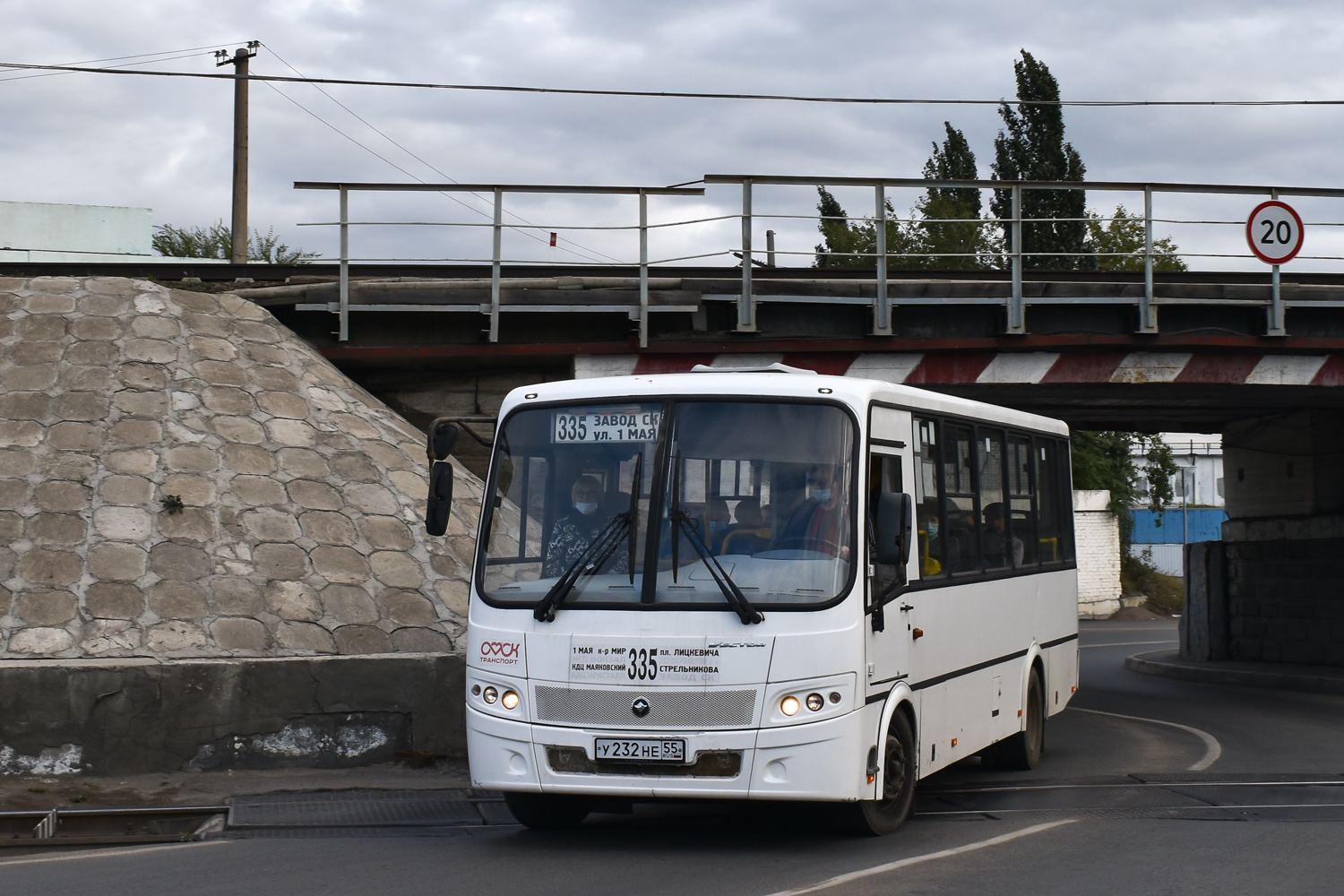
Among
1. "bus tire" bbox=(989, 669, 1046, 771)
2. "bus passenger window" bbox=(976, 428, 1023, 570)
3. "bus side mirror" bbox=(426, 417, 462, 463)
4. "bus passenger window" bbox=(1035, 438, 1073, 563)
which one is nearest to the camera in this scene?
"bus side mirror" bbox=(426, 417, 462, 463)

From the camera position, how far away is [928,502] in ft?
30.7

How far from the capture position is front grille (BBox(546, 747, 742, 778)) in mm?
7645

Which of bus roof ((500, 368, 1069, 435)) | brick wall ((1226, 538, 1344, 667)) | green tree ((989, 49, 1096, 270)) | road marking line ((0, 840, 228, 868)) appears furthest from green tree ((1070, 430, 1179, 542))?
road marking line ((0, 840, 228, 868))

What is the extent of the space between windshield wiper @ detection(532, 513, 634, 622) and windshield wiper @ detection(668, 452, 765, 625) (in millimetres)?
253

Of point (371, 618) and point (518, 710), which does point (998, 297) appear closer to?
point (371, 618)

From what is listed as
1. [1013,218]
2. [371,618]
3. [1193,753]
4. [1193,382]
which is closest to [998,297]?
[1013,218]

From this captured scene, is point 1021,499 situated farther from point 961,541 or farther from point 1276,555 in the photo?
point 1276,555

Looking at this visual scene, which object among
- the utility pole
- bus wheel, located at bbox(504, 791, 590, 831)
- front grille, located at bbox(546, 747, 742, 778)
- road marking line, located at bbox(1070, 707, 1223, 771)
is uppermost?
the utility pole

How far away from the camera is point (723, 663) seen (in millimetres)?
7699

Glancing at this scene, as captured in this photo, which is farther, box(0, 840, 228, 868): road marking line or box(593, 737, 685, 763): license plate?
box(0, 840, 228, 868): road marking line

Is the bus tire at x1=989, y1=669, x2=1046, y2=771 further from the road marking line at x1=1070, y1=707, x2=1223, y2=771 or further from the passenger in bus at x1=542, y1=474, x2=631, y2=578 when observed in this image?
the passenger in bus at x1=542, y1=474, x2=631, y2=578

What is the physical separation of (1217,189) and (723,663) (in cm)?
1064

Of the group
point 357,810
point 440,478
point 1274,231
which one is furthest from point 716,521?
point 1274,231

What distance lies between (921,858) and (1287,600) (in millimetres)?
18012
